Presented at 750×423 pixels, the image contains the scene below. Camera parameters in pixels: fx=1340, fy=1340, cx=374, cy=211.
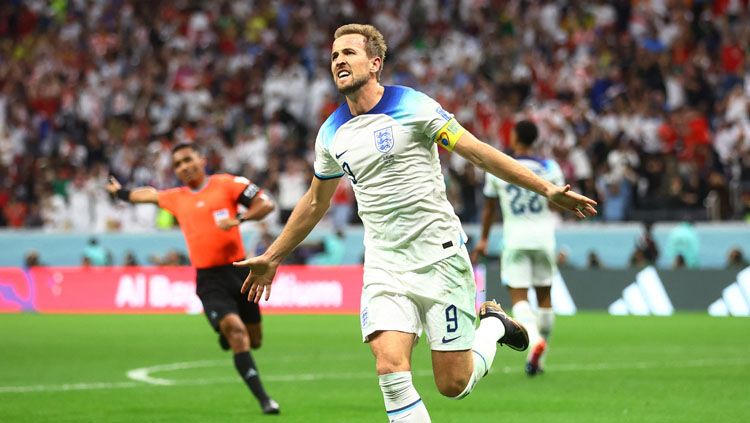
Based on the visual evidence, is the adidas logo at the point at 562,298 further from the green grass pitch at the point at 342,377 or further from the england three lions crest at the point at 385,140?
the england three lions crest at the point at 385,140

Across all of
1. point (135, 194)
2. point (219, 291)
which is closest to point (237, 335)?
point (219, 291)

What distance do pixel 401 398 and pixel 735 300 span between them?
17.5m

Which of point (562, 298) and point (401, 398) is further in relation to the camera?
point (562, 298)

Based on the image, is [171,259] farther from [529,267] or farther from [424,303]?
[424,303]

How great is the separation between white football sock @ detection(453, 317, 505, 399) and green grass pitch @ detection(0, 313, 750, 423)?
2.25 m

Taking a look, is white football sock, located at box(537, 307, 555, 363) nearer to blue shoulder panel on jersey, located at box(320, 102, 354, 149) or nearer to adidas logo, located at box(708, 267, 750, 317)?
blue shoulder panel on jersey, located at box(320, 102, 354, 149)

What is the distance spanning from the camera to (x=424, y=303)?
307 inches

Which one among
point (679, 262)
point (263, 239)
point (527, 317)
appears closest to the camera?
point (527, 317)

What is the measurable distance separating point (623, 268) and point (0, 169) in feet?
52.0

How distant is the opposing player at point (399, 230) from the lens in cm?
764

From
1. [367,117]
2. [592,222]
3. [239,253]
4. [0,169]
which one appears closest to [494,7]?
[592,222]

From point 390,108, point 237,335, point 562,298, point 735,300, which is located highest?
point 390,108

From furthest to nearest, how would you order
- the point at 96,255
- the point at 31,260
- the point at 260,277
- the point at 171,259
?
the point at 31,260, the point at 96,255, the point at 171,259, the point at 260,277

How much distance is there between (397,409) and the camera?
24.8ft
